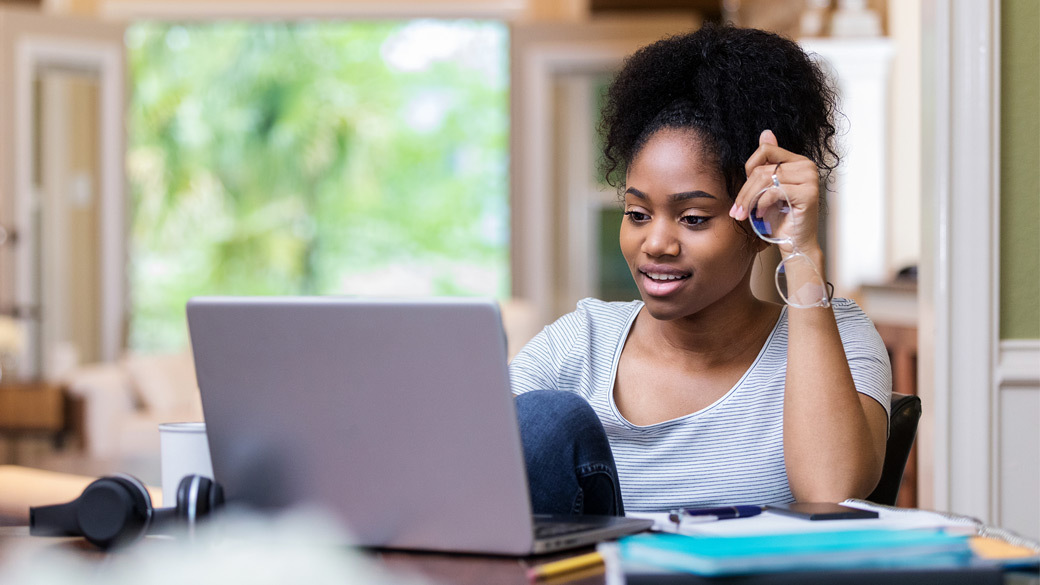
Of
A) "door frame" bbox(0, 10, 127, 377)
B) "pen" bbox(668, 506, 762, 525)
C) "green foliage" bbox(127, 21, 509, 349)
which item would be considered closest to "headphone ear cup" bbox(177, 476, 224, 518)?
"pen" bbox(668, 506, 762, 525)

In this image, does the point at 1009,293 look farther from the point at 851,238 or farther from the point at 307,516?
the point at 851,238

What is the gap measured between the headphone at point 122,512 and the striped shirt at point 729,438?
1.74 feet

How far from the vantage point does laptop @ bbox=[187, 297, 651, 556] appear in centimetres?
83

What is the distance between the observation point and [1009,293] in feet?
6.36

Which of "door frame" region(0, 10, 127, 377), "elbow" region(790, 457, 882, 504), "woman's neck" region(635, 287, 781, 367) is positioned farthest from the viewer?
"door frame" region(0, 10, 127, 377)

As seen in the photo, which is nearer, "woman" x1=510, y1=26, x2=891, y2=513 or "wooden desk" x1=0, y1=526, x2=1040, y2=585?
"wooden desk" x1=0, y1=526, x2=1040, y2=585

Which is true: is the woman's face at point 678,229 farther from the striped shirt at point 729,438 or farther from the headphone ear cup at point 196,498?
the headphone ear cup at point 196,498

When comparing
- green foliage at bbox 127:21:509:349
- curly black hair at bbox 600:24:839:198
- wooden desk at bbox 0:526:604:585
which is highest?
green foliage at bbox 127:21:509:349

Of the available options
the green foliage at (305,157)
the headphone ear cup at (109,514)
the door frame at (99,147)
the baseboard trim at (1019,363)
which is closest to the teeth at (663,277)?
the headphone ear cup at (109,514)

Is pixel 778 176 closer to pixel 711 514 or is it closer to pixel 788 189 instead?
pixel 788 189

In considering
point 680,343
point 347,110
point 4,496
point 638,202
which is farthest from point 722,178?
point 347,110

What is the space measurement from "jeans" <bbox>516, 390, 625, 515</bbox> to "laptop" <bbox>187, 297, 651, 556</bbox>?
0.07 m

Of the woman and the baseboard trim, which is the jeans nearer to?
the woman

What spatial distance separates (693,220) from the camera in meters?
1.23
